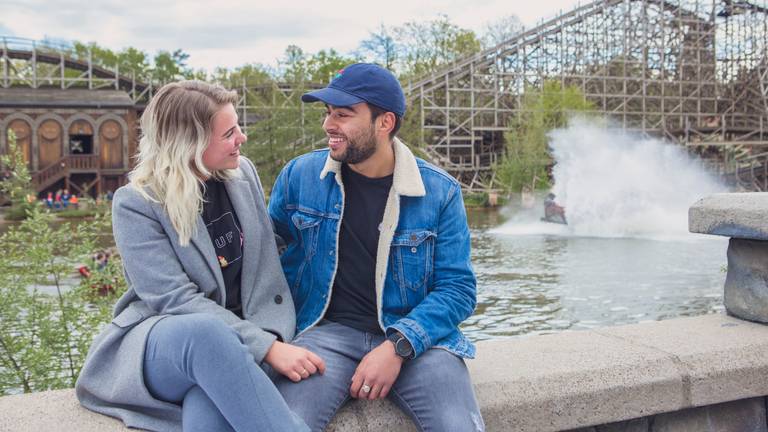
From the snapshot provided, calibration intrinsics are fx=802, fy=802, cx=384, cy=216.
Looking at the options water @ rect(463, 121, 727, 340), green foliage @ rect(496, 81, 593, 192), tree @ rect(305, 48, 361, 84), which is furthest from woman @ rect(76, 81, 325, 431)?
tree @ rect(305, 48, 361, 84)

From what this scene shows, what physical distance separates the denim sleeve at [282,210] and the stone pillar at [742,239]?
161 centimetres

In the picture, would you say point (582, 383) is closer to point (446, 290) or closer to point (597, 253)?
point (446, 290)

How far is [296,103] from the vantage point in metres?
22.1

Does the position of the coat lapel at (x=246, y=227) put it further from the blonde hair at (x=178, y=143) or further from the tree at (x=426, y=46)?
the tree at (x=426, y=46)

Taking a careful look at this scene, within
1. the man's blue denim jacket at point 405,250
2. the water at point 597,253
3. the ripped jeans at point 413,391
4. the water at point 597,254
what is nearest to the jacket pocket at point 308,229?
the man's blue denim jacket at point 405,250

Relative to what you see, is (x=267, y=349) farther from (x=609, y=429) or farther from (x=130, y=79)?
(x=130, y=79)

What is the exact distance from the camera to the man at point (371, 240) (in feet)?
8.25

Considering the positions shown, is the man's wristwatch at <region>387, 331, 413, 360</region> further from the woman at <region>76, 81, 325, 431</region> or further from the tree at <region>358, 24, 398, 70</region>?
the tree at <region>358, 24, 398, 70</region>

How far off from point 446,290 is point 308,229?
0.51 m

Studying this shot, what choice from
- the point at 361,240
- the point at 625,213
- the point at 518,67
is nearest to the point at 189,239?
the point at 361,240

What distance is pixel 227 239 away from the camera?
254cm

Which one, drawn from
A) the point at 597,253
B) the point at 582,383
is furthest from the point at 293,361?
the point at 597,253

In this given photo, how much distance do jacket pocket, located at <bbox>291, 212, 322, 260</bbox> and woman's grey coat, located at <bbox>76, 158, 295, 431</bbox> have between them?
14cm

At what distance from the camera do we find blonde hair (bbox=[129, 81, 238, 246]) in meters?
2.40
